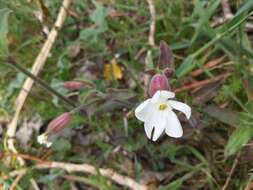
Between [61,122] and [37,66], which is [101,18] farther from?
[61,122]

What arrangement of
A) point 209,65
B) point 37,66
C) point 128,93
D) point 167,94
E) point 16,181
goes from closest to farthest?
point 167,94, point 128,93, point 16,181, point 209,65, point 37,66

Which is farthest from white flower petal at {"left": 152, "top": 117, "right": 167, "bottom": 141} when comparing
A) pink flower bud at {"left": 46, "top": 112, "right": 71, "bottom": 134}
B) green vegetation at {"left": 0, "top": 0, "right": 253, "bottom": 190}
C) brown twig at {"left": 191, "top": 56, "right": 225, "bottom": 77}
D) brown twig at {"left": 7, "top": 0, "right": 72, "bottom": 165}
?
brown twig at {"left": 7, "top": 0, "right": 72, "bottom": 165}

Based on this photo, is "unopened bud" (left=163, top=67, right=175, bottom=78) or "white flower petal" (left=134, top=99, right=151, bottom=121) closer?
"white flower petal" (left=134, top=99, right=151, bottom=121)

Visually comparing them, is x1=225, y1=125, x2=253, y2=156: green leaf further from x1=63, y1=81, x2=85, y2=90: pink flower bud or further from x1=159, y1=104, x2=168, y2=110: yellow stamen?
x1=63, y1=81, x2=85, y2=90: pink flower bud

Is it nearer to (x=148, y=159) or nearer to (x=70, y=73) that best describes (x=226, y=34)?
(x=148, y=159)

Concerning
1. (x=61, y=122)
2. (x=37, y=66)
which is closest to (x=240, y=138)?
(x=61, y=122)

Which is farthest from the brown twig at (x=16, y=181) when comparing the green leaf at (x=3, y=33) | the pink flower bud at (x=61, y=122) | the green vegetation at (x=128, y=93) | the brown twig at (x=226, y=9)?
the brown twig at (x=226, y=9)

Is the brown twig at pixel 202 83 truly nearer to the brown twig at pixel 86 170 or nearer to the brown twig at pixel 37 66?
the brown twig at pixel 86 170
